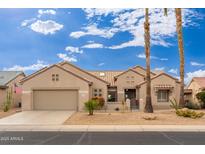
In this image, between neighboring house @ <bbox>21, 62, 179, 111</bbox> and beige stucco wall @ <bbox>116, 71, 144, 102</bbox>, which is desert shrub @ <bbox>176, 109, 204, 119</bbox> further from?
beige stucco wall @ <bbox>116, 71, 144, 102</bbox>

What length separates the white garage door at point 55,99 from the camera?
32.7 m

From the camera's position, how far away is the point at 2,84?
36281 millimetres

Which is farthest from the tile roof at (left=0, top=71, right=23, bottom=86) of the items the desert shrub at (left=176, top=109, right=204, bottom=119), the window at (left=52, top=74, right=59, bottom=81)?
the desert shrub at (left=176, top=109, right=204, bottom=119)

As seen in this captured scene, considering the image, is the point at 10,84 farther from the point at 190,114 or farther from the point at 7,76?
the point at 190,114

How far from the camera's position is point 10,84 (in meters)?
37.7

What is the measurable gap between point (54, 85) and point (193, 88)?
17656 millimetres

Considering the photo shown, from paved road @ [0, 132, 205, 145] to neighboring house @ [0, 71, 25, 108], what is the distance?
59.9 ft

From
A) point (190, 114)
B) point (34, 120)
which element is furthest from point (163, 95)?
point (34, 120)

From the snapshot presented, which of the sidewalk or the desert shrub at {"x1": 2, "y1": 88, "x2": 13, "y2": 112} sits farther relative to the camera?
the desert shrub at {"x1": 2, "y1": 88, "x2": 13, "y2": 112}

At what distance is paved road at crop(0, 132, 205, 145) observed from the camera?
49.7 feet

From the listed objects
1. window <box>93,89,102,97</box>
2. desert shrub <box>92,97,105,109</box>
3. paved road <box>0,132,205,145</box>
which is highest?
window <box>93,89,102,97</box>
